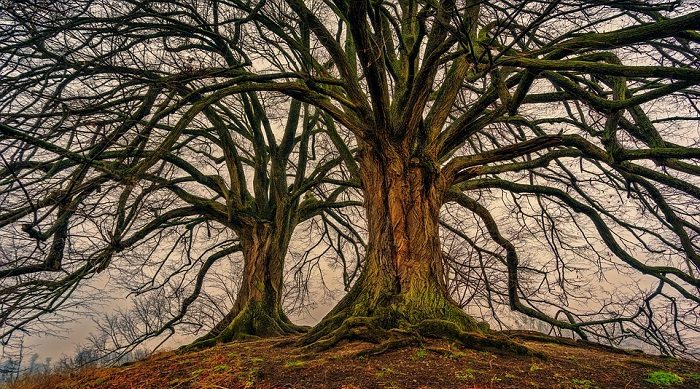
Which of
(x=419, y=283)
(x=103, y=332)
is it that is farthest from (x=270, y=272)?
(x=103, y=332)

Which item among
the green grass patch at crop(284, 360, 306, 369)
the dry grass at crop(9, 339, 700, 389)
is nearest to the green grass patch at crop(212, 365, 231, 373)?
the dry grass at crop(9, 339, 700, 389)

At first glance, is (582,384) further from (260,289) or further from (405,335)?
(260,289)

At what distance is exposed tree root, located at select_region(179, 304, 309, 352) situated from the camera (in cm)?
618

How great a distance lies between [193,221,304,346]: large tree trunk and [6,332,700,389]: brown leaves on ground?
1.98 metres

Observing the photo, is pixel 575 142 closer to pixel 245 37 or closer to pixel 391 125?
pixel 391 125

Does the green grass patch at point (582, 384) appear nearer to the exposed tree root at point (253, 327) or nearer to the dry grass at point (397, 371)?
the dry grass at point (397, 371)

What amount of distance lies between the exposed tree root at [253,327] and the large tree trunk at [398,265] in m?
1.92

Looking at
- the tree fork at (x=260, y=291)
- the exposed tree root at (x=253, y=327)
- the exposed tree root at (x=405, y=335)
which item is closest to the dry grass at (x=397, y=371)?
the exposed tree root at (x=405, y=335)

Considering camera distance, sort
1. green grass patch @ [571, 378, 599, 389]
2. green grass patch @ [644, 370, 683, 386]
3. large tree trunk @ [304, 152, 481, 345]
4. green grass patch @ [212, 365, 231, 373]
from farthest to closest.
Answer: large tree trunk @ [304, 152, 481, 345] → green grass patch @ [212, 365, 231, 373] → green grass patch @ [644, 370, 683, 386] → green grass patch @ [571, 378, 599, 389]

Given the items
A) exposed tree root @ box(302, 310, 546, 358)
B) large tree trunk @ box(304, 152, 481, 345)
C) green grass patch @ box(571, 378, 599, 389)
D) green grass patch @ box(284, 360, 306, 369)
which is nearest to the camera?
green grass patch @ box(571, 378, 599, 389)

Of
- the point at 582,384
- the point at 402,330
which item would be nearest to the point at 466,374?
the point at 582,384

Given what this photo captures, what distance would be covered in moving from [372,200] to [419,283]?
4.55 ft

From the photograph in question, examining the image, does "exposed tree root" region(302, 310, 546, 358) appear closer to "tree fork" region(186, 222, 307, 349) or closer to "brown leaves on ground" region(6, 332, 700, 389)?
"brown leaves on ground" region(6, 332, 700, 389)

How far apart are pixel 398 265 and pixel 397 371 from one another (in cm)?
173
